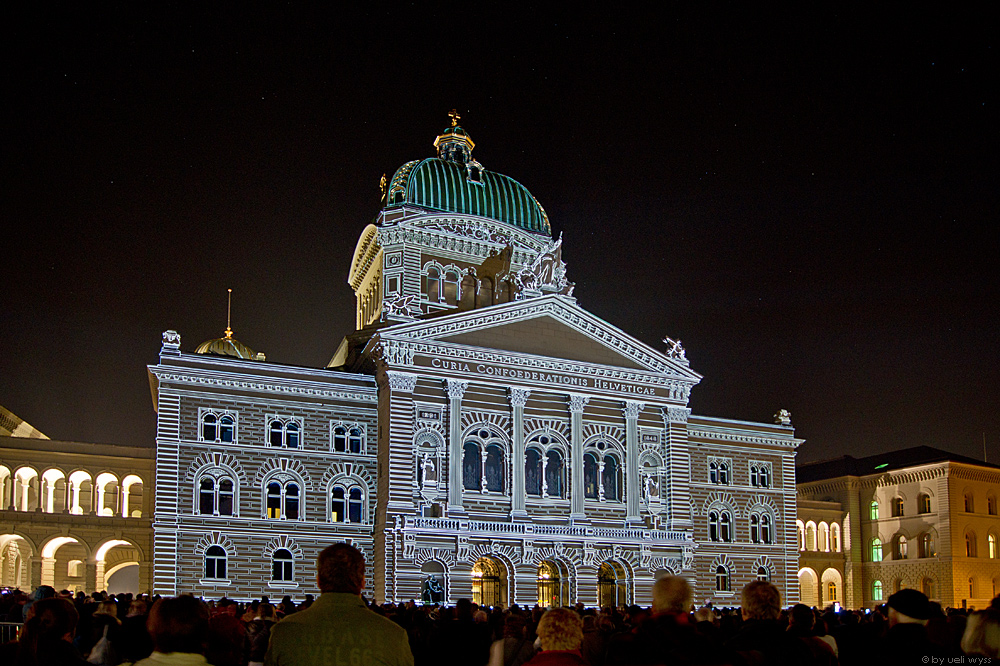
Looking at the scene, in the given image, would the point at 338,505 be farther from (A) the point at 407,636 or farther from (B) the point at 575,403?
(A) the point at 407,636

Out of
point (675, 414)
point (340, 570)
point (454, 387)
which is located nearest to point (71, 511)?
point (454, 387)

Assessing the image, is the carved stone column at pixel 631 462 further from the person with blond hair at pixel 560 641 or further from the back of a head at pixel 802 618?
the person with blond hair at pixel 560 641

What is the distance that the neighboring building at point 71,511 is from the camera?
54.3 metres

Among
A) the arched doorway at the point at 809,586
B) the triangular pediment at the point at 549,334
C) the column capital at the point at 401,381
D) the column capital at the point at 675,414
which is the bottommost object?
the arched doorway at the point at 809,586

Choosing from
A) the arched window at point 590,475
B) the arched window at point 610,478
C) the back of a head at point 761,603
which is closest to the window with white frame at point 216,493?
the arched window at point 590,475

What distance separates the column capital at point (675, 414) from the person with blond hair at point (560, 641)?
47023 mm

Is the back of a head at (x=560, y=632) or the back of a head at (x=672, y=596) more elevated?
the back of a head at (x=672, y=596)

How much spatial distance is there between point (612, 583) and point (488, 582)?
6434 mm

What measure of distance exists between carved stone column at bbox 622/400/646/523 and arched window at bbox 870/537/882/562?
1098 inches

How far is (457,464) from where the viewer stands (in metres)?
49.8

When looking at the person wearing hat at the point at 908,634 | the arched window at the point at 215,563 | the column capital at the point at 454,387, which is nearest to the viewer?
the person wearing hat at the point at 908,634

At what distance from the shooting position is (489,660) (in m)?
13.9

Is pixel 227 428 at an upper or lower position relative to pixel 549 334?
lower

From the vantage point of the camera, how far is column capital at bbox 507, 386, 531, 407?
51.7 metres
